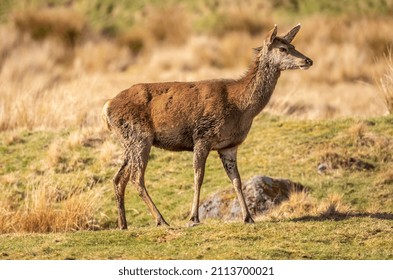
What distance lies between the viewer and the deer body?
46.9 feet

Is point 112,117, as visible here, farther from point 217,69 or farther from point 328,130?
point 217,69

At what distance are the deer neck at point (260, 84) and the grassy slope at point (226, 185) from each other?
1706mm

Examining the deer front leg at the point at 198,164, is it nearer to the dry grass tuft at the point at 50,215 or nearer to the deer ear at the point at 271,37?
the deer ear at the point at 271,37

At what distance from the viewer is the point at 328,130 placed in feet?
68.7

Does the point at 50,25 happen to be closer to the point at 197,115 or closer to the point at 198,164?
the point at 197,115

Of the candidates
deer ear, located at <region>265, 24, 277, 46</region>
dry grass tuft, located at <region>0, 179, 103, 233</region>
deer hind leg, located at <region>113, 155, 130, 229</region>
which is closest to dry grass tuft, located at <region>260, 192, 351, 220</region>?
deer hind leg, located at <region>113, 155, 130, 229</region>

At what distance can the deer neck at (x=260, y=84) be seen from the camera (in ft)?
47.5

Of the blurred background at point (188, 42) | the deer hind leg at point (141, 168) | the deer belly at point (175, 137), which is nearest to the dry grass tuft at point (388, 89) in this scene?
the blurred background at point (188, 42)

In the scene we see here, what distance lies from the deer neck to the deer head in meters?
0.06

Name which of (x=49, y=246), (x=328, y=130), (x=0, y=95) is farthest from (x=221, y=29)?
(x=49, y=246)

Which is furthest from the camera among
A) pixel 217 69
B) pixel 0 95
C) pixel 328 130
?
pixel 217 69

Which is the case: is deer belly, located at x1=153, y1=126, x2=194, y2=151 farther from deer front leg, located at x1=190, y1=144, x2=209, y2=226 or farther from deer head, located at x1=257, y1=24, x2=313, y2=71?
deer head, located at x1=257, y1=24, x2=313, y2=71

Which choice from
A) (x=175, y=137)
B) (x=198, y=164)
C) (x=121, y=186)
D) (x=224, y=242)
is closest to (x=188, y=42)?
(x=121, y=186)

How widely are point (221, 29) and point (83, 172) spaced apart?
20041mm
